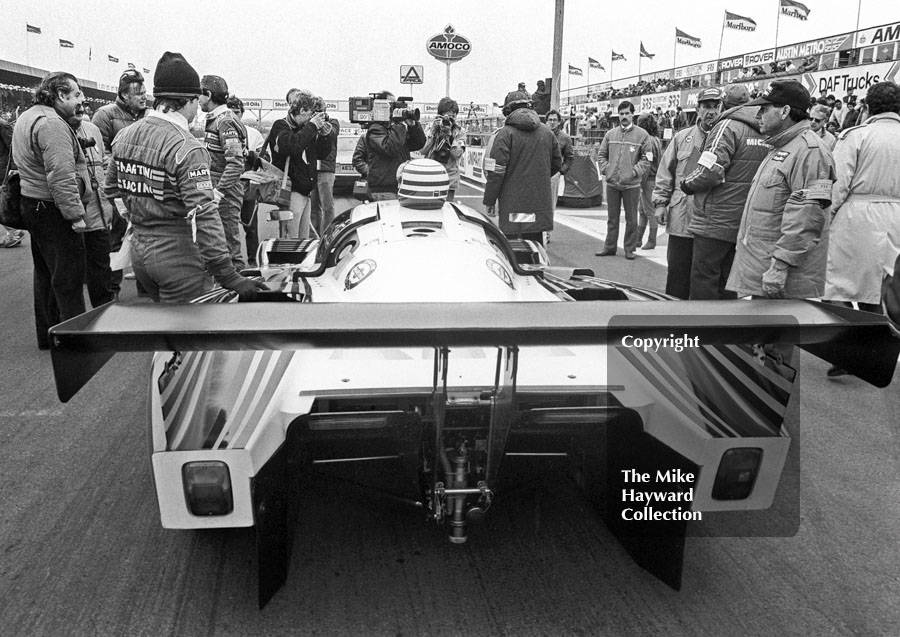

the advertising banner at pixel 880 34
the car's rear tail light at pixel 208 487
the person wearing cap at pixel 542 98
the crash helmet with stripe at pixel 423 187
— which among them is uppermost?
the advertising banner at pixel 880 34

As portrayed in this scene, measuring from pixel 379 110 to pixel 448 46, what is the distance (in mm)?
8331

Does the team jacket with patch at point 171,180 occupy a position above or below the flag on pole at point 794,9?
below

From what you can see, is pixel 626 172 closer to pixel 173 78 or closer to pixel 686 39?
pixel 173 78

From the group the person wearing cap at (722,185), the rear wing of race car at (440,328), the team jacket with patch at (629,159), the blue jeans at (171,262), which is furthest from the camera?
the team jacket with patch at (629,159)

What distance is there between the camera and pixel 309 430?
105 inches

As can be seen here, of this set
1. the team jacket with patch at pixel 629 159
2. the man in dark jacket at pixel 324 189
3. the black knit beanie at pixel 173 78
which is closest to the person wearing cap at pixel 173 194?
the black knit beanie at pixel 173 78

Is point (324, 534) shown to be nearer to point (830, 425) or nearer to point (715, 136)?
point (830, 425)

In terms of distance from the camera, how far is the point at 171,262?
13.7 feet

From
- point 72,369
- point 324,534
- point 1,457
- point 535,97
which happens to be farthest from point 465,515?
point 535,97

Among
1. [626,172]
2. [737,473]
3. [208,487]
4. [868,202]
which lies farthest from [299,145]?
[737,473]

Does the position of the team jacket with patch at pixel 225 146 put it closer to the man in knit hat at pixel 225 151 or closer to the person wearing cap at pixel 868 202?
the man in knit hat at pixel 225 151

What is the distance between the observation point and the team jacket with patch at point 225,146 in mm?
6980

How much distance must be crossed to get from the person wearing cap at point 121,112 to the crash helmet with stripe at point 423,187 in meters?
3.57

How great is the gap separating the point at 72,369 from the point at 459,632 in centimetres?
148
